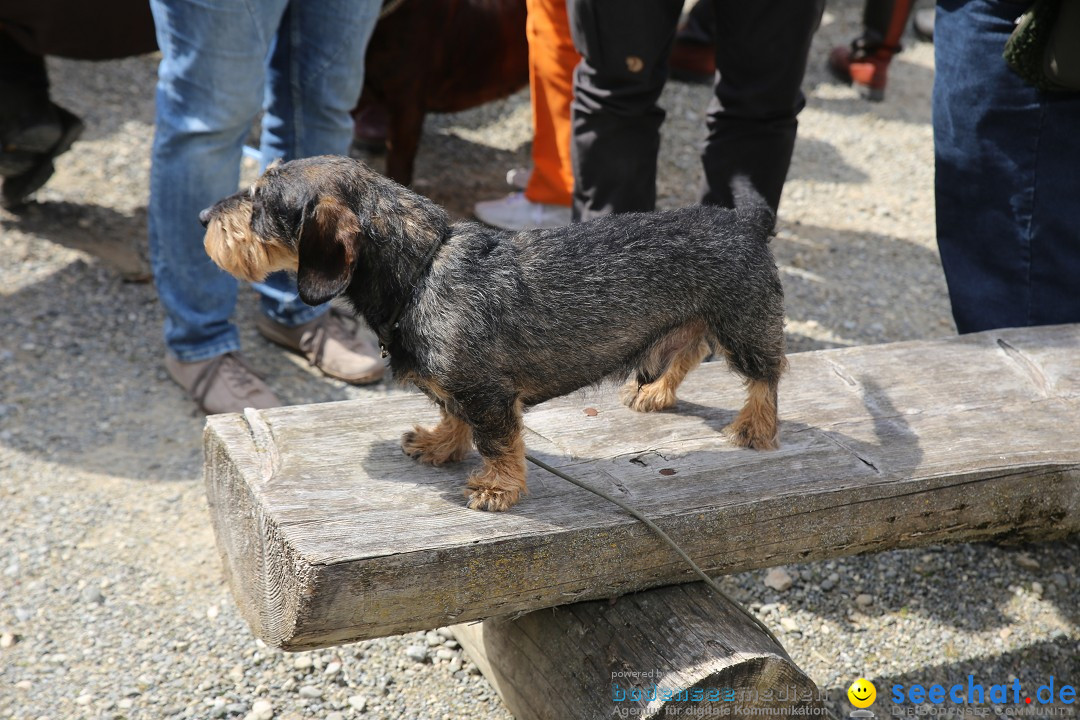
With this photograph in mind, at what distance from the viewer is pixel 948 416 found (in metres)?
3.51

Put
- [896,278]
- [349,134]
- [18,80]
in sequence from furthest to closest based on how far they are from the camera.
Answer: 1. [896,278]
2. [18,80]
3. [349,134]

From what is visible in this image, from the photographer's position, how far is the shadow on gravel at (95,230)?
5.93m

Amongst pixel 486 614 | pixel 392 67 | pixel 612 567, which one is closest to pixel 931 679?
pixel 612 567

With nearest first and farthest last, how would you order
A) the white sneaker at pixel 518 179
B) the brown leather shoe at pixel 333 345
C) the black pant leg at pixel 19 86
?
the brown leather shoe at pixel 333 345, the black pant leg at pixel 19 86, the white sneaker at pixel 518 179

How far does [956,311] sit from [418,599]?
3078mm

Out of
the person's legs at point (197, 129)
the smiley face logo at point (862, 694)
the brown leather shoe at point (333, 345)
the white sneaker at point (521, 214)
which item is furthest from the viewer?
the white sneaker at point (521, 214)

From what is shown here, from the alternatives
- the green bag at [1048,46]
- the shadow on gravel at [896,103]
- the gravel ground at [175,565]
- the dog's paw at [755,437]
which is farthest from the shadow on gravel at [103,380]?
the shadow on gravel at [896,103]

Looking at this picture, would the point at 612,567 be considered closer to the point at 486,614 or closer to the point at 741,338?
the point at 486,614

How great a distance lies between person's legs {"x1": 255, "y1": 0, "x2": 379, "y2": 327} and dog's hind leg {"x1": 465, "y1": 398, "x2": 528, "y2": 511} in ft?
6.57

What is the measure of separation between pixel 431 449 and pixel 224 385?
6.26ft

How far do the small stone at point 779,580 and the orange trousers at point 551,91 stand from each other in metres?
2.60

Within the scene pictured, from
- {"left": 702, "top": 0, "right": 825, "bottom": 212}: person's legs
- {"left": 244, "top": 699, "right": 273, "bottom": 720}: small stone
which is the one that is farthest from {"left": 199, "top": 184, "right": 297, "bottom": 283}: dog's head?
{"left": 702, "top": 0, "right": 825, "bottom": 212}: person's legs

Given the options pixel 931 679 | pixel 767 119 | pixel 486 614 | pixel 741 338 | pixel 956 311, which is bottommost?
pixel 931 679

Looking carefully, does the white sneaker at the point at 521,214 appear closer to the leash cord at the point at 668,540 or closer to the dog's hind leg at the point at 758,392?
the dog's hind leg at the point at 758,392
